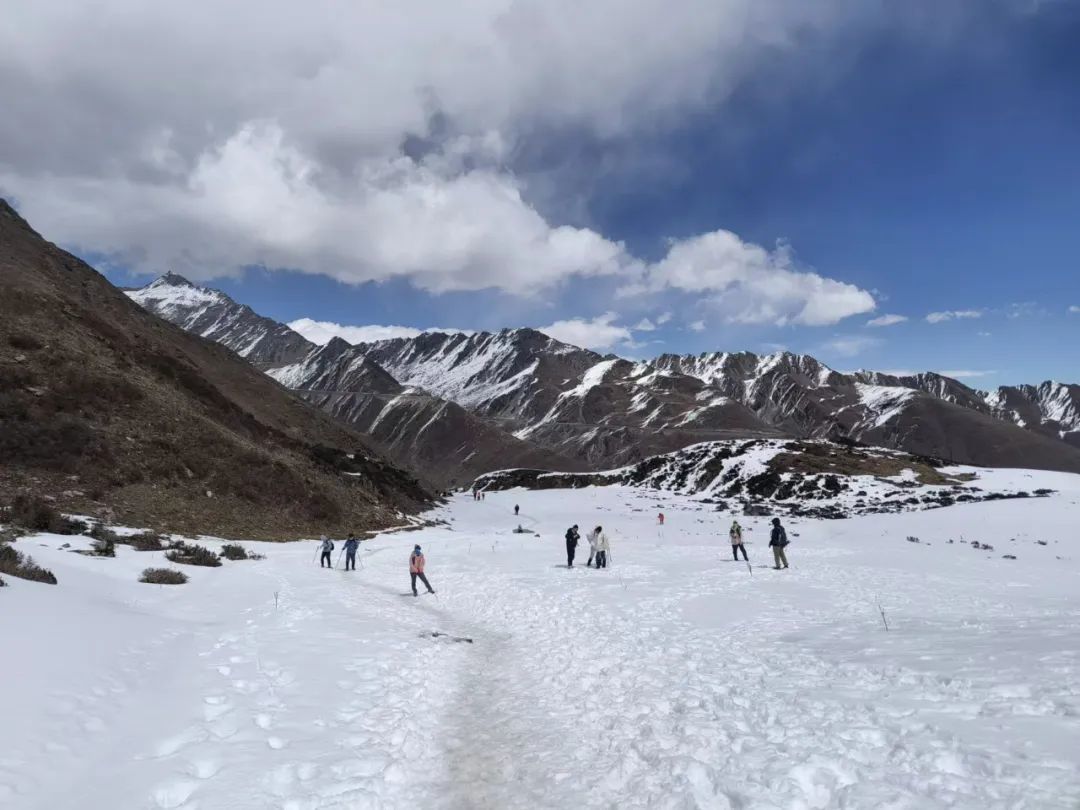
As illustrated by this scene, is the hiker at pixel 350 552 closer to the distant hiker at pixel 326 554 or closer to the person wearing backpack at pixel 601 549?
the distant hiker at pixel 326 554

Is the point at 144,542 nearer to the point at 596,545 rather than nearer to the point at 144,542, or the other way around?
the point at 144,542

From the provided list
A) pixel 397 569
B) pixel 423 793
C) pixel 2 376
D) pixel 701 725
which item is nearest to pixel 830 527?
pixel 397 569

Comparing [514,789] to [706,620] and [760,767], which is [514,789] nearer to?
[760,767]

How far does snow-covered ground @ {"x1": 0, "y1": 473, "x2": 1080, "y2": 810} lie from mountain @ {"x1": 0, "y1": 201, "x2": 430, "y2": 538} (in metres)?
16.2

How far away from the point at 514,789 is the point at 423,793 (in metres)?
1.04

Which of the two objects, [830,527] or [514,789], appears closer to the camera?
[514,789]

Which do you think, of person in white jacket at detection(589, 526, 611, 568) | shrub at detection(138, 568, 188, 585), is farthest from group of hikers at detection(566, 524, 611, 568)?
shrub at detection(138, 568, 188, 585)

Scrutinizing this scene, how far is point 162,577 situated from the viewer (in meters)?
17.2

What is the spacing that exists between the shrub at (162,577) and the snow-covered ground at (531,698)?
686 millimetres

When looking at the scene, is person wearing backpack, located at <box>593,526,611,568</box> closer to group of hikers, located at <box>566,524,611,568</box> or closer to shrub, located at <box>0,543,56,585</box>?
group of hikers, located at <box>566,524,611,568</box>

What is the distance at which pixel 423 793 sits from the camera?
21.9 feet

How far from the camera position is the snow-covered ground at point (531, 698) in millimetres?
6234

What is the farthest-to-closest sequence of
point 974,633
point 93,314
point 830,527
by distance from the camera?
point 93,314
point 830,527
point 974,633

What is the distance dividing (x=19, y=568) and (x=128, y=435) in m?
30.1
